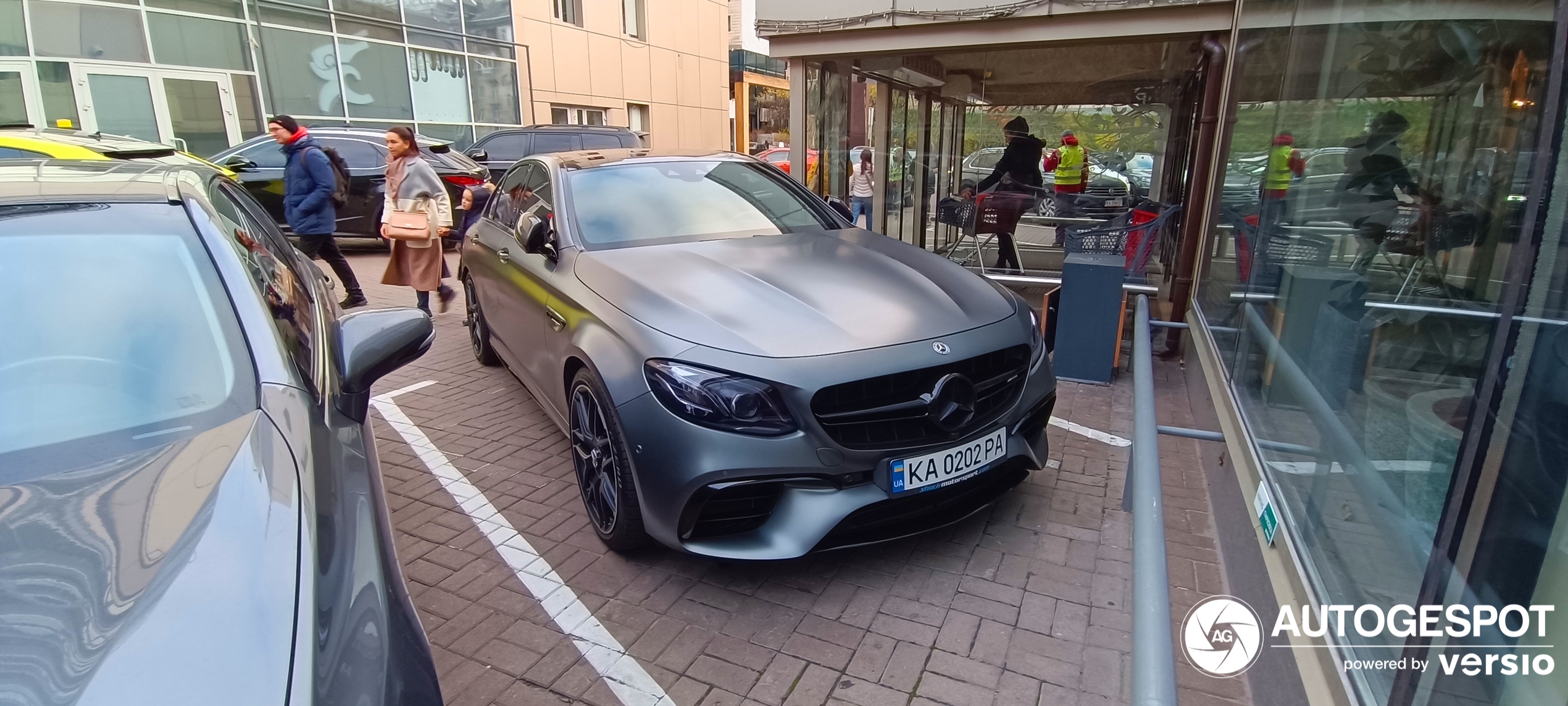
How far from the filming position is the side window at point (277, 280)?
2.18 m

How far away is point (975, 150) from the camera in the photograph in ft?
33.8

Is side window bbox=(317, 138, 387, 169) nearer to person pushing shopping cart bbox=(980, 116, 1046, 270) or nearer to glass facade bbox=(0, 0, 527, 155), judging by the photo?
glass facade bbox=(0, 0, 527, 155)

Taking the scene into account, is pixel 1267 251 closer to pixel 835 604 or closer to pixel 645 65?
pixel 835 604

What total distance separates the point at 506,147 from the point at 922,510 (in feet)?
40.9

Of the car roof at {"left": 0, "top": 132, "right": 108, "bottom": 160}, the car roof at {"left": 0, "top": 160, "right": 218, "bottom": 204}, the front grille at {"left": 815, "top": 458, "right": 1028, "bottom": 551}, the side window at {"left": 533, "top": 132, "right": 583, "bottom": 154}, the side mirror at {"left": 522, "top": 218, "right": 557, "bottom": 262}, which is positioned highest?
the side window at {"left": 533, "top": 132, "right": 583, "bottom": 154}

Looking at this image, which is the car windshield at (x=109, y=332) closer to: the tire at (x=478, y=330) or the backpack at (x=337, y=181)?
the tire at (x=478, y=330)

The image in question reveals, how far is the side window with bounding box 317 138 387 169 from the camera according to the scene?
10641 millimetres

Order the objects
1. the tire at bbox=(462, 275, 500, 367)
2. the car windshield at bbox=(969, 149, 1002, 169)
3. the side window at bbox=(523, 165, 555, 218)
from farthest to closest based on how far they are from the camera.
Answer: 1. the car windshield at bbox=(969, 149, 1002, 169)
2. the tire at bbox=(462, 275, 500, 367)
3. the side window at bbox=(523, 165, 555, 218)

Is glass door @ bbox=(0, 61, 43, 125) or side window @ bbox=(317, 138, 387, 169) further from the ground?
glass door @ bbox=(0, 61, 43, 125)

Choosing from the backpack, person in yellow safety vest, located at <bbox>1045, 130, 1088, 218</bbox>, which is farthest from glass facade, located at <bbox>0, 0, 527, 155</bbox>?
person in yellow safety vest, located at <bbox>1045, 130, 1088, 218</bbox>

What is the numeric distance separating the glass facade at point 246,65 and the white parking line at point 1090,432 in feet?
47.1

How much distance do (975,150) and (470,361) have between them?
6.93 meters

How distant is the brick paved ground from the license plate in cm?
42

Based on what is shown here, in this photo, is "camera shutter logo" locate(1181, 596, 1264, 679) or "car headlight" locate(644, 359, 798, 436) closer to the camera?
"camera shutter logo" locate(1181, 596, 1264, 679)
